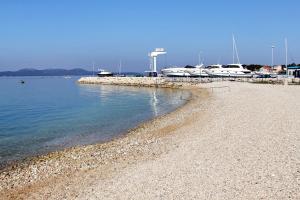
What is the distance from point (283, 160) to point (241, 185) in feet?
10.3

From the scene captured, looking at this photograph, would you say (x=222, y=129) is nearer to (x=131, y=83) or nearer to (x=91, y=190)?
(x=91, y=190)

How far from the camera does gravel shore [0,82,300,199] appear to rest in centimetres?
1151

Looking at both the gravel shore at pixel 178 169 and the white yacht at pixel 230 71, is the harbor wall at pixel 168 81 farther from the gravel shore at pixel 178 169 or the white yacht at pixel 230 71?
the gravel shore at pixel 178 169

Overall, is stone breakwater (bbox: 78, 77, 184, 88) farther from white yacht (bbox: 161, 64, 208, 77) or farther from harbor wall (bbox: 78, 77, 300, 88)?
white yacht (bbox: 161, 64, 208, 77)

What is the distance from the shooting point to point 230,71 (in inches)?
3809

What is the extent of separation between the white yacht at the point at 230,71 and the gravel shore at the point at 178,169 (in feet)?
245

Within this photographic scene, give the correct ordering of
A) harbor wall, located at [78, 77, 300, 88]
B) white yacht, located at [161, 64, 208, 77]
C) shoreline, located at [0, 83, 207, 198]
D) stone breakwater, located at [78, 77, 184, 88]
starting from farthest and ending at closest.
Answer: white yacht, located at [161, 64, 208, 77] < stone breakwater, located at [78, 77, 184, 88] < harbor wall, located at [78, 77, 300, 88] < shoreline, located at [0, 83, 207, 198]

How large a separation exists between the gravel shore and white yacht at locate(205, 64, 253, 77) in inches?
2942

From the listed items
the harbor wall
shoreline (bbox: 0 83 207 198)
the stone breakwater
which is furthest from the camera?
the stone breakwater

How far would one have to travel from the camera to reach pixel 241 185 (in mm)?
11523

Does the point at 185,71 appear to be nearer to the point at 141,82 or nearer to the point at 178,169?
the point at 141,82

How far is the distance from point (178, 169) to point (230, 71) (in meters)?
85.5

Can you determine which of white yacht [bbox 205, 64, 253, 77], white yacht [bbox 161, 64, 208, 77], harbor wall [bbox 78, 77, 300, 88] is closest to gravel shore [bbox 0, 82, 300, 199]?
harbor wall [bbox 78, 77, 300, 88]

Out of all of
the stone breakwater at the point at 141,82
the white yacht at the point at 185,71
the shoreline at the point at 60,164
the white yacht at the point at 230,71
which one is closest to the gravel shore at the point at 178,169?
the shoreline at the point at 60,164
